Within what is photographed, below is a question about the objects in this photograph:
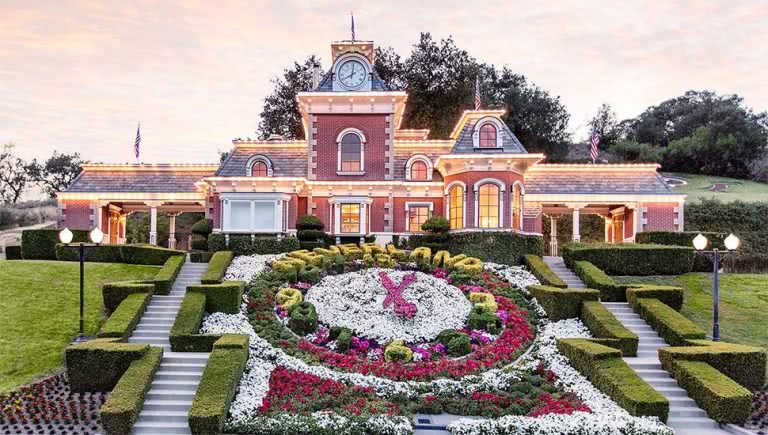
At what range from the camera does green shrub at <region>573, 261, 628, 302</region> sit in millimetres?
23750

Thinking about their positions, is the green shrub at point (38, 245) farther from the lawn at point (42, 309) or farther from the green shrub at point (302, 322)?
the green shrub at point (302, 322)

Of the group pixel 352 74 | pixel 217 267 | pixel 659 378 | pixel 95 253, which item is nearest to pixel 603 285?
pixel 659 378

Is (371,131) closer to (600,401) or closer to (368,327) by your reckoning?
(368,327)

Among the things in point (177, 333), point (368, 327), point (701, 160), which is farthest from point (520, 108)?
point (177, 333)

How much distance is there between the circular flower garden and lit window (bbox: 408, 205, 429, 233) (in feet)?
15.6

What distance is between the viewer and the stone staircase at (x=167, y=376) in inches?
602

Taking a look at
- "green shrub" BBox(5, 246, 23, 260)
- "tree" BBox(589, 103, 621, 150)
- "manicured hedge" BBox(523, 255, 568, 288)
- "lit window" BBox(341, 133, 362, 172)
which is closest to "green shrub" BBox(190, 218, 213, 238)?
"lit window" BBox(341, 133, 362, 172)

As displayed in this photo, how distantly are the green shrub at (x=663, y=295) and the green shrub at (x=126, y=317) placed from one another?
56.9 feet

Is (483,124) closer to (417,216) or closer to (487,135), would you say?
(487,135)

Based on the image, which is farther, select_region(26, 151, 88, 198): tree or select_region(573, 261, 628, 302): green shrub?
select_region(26, 151, 88, 198): tree

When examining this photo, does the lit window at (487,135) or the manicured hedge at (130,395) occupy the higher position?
the lit window at (487,135)

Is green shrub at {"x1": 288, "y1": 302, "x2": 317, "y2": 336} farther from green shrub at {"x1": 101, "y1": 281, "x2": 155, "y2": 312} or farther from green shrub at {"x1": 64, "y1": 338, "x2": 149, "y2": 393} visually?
green shrub at {"x1": 101, "y1": 281, "x2": 155, "y2": 312}

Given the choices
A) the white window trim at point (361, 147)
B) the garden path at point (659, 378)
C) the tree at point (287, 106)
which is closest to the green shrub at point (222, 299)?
the white window trim at point (361, 147)

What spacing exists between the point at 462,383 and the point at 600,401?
3606mm
